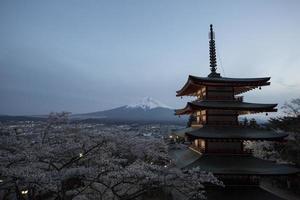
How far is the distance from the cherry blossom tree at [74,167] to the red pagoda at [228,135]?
259 cm

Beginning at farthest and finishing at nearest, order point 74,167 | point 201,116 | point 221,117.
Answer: point 201,116 < point 221,117 < point 74,167

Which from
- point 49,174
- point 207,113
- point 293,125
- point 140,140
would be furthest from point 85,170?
point 293,125

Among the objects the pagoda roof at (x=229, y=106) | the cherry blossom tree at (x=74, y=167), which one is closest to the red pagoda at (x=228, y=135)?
the pagoda roof at (x=229, y=106)

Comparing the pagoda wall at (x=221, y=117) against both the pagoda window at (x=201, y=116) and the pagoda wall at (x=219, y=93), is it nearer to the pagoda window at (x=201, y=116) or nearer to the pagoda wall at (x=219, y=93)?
the pagoda window at (x=201, y=116)

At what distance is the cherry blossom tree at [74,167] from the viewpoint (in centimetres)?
736

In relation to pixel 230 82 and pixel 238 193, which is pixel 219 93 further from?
pixel 238 193

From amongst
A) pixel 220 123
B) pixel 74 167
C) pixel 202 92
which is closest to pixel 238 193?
pixel 220 123

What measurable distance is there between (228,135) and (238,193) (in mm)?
2593

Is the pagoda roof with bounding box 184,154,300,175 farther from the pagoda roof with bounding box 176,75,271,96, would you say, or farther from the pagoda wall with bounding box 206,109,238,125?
the pagoda roof with bounding box 176,75,271,96

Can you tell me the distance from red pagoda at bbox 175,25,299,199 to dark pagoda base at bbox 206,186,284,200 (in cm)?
7

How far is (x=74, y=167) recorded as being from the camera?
8.88 metres

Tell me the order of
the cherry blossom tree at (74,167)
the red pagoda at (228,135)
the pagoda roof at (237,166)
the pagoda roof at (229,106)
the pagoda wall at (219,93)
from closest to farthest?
the cherry blossom tree at (74,167) → the pagoda roof at (237,166) → the red pagoda at (228,135) → the pagoda roof at (229,106) → the pagoda wall at (219,93)

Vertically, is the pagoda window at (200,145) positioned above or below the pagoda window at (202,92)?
below

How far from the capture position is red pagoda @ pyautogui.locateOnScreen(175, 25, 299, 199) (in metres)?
12.6
